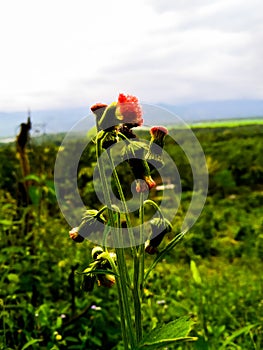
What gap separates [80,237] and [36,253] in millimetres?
1567

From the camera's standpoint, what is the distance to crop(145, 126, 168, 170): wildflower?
2.81ft

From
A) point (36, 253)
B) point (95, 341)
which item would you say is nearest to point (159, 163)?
point (95, 341)

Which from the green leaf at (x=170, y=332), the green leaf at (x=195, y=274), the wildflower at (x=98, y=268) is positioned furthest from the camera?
the green leaf at (x=195, y=274)

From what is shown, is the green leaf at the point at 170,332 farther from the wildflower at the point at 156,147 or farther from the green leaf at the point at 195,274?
the green leaf at the point at 195,274

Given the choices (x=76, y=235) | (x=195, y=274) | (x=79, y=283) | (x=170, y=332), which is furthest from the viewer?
(x=79, y=283)

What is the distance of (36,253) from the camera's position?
2402mm

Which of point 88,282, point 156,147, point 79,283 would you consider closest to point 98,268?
point 88,282

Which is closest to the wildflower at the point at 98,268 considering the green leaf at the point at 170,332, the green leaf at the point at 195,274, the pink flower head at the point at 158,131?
the green leaf at the point at 170,332

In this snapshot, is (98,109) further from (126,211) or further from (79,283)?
(79,283)

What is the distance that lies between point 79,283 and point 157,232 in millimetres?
1481

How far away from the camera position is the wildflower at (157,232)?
92 centimetres

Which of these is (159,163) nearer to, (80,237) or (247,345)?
(80,237)

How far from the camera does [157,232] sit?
0.92 meters

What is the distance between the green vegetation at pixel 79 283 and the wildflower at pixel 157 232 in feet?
1.09
